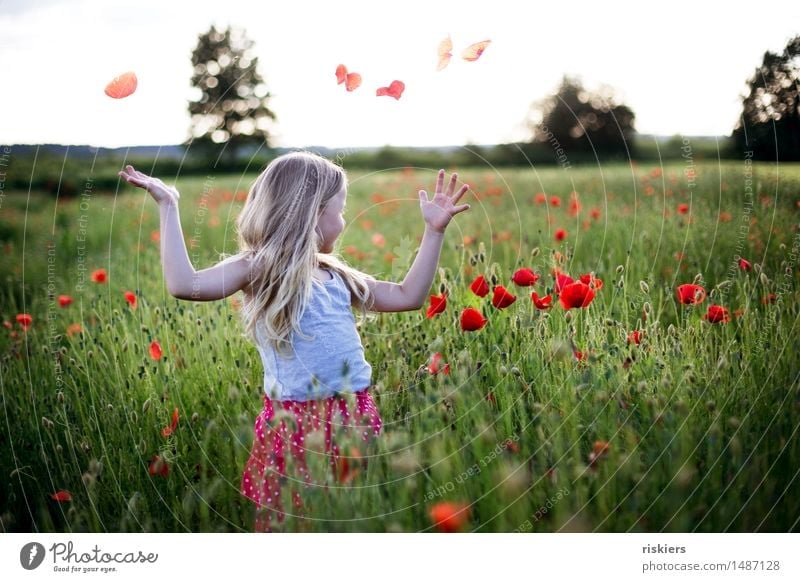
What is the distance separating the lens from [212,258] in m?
3.55

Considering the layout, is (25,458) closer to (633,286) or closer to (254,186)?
(254,186)

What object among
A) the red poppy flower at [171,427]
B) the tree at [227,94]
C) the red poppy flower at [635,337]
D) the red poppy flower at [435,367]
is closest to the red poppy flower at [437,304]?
the red poppy flower at [435,367]

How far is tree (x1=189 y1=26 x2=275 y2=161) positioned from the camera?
7.39 feet

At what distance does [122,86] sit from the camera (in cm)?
224

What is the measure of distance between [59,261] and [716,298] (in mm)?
2843

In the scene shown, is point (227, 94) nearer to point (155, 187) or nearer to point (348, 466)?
point (155, 187)

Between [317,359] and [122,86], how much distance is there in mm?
1087

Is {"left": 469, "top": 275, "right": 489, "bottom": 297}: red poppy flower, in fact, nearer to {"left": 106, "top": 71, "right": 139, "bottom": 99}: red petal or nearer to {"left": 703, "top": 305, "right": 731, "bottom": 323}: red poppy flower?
{"left": 703, "top": 305, "right": 731, "bottom": 323}: red poppy flower

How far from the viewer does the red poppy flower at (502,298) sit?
6.23 ft

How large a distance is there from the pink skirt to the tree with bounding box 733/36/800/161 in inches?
56.5

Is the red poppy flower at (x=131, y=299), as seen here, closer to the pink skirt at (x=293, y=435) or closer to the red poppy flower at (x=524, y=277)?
the pink skirt at (x=293, y=435)

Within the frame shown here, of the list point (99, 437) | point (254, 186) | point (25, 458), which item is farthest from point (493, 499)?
point (25, 458)

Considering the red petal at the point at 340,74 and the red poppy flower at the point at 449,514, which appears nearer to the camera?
the red poppy flower at the point at 449,514
